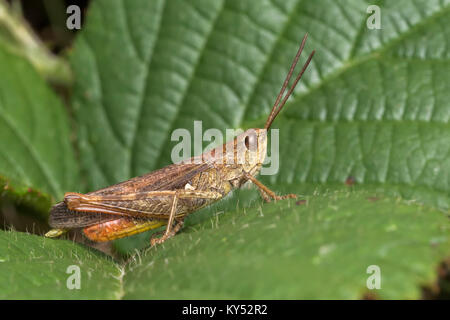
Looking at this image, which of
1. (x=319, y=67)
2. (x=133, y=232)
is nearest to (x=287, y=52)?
(x=319, y=67)

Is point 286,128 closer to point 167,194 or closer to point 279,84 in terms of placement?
point 279,84

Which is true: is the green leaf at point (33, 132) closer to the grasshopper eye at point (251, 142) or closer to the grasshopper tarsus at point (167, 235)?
the grasshopper tarsus at point (167, 235)

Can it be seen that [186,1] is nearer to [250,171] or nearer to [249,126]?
[249,126]

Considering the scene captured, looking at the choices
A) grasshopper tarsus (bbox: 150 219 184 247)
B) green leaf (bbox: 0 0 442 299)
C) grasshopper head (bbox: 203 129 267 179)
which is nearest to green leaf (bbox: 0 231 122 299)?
green leaf (bbox: 0 0 442 299)

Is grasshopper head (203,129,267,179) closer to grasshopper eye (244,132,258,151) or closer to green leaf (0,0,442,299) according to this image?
grasshopper eye (244,132,258,151)

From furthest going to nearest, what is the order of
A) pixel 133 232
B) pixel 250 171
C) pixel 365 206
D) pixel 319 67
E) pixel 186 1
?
pixel 186 1
pixel 319 67
pixel 250 171
pixel 133 232
pixel 365 206

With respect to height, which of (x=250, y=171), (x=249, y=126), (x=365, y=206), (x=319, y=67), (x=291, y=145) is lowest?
(x=365, y=206)

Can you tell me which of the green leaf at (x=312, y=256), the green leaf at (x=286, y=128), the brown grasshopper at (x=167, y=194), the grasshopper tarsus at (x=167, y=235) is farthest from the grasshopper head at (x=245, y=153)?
the green leaf at (x=312, y=256)

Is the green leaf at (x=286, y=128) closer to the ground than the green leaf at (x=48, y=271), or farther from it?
farther from it
